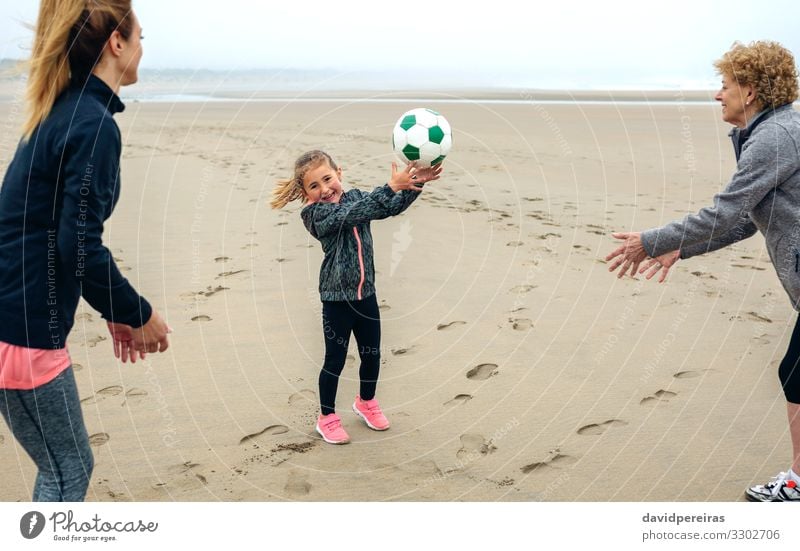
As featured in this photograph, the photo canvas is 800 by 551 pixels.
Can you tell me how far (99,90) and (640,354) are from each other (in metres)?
4.22

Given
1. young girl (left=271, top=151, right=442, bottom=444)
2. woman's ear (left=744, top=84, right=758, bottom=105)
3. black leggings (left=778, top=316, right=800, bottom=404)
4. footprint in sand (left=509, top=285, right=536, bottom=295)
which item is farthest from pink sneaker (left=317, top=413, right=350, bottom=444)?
footprint in sand (left=509, top=285, right=536, bottom=295)

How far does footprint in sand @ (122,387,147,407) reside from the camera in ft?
16.2

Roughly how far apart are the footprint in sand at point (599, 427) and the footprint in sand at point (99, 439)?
272cm

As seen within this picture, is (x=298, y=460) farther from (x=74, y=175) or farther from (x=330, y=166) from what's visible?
(x=74, y=175)

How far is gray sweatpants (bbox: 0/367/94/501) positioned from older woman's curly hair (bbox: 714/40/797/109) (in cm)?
312

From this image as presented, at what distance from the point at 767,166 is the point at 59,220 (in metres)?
2.89

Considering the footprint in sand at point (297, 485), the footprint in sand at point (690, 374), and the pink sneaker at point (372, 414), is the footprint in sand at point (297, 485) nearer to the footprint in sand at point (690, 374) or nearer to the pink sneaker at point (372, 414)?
the pink sneaker at point (372, 414)

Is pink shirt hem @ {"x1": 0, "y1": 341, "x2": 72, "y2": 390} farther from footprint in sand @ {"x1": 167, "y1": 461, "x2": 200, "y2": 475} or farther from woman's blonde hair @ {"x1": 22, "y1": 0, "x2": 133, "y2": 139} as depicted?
footprint in sand @ {"x1": 167, "y1": 461, "x2": 200, "y2": 475}

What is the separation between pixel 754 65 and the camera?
3584 mm

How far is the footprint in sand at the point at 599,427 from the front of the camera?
462 cm

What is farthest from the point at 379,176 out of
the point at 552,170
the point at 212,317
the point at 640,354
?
the point at 640,354

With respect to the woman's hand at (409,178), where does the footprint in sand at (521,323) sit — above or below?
below

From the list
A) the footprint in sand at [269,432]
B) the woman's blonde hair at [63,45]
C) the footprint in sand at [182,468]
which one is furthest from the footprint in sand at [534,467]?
the woman's blonde hair at [63,45]

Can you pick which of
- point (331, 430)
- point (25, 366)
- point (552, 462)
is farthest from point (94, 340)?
point (552, 462)
